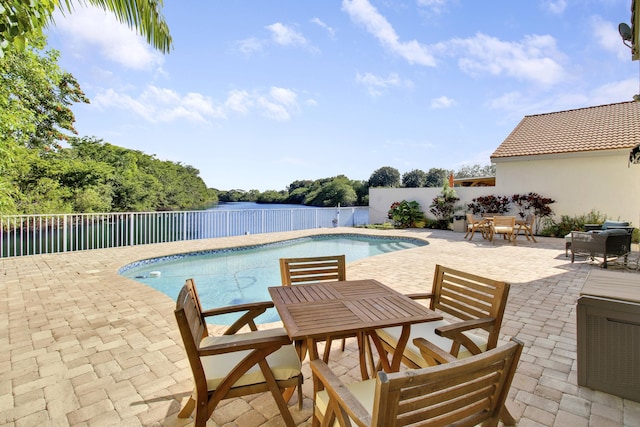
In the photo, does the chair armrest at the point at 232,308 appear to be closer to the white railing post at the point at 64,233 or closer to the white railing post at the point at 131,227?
the white railing post at the point at 64,233

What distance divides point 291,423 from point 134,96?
45.0 feet

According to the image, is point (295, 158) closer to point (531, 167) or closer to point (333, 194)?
point (333, 194)

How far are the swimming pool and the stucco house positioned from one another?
209 inches

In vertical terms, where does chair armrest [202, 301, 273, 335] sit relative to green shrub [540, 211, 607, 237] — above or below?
below

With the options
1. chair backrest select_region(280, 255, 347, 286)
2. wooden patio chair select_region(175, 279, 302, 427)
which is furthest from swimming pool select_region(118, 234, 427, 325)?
wooden patio chair select_region(175, 279, 302, 427)

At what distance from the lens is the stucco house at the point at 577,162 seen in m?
10.1

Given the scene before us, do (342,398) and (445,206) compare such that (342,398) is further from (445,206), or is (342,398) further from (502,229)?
(445,206)

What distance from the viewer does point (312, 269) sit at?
2992 millimetres

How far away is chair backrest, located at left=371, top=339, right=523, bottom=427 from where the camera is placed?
94 centimetres

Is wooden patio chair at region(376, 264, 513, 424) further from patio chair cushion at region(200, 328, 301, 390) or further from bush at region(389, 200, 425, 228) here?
bush at region(389, 200, 425, 228)

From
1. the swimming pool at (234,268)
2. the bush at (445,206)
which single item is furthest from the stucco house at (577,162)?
the swimming pool at (234,268)

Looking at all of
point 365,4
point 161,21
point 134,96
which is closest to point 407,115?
point 365,4

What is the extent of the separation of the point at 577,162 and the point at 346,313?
1293 centimetres

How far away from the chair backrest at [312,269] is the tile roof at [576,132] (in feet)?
38.7
